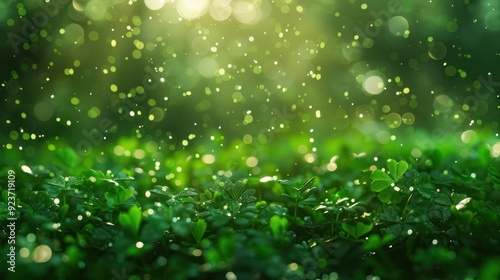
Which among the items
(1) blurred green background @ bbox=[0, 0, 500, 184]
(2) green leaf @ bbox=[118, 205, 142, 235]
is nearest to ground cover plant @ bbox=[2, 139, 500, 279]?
(2) green leaf @ bbox=[118, 205, 142, 235]

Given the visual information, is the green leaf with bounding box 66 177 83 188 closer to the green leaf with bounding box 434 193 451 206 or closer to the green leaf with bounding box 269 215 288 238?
the green leaf with bounding box 269 215 288 238

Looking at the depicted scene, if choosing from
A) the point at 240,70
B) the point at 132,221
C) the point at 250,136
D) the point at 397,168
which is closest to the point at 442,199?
the point at 397,168

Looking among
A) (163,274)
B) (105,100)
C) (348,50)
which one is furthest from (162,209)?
(348,50)

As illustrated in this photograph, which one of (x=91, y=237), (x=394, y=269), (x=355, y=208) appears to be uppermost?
(x=91, y=237)

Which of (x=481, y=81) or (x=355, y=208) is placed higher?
(x=481, y=81)

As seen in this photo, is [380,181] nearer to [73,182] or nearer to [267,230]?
[267,230]

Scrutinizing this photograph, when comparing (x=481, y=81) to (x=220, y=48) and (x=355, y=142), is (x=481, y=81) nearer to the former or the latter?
(x=220, y=48)
